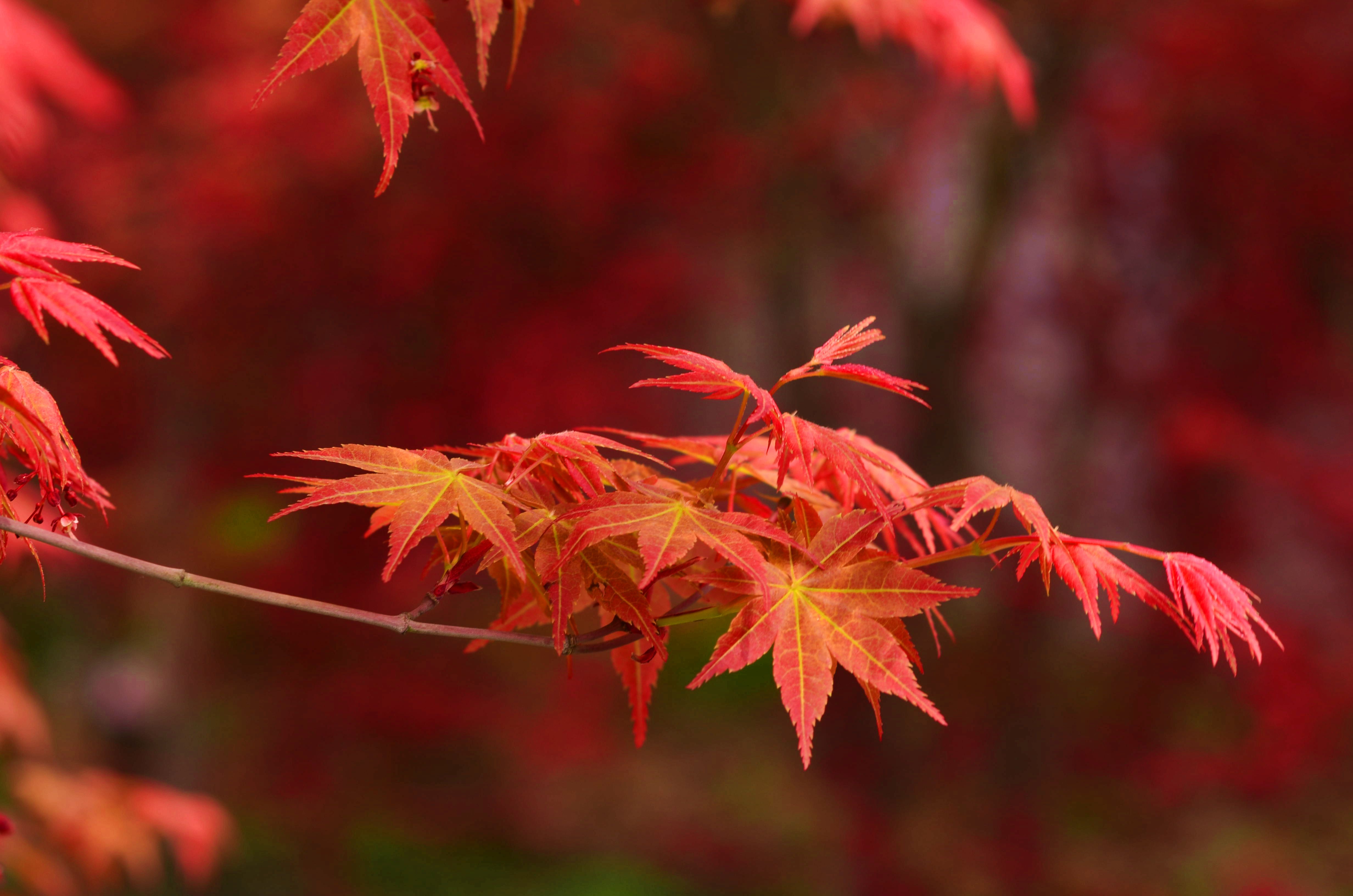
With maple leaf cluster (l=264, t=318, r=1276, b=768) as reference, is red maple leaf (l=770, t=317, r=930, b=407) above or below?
above

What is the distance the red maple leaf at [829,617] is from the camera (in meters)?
0.80

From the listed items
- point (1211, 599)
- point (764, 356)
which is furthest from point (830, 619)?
point (764, 356)

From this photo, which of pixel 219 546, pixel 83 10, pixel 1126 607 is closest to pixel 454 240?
pixel 83 10

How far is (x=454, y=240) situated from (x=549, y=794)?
3.19 meters

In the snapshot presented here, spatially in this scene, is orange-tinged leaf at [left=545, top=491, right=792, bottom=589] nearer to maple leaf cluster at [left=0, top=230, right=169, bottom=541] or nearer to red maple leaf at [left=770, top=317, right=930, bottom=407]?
red maple leaf at [left=770, top=317, right=930, bottom=407]

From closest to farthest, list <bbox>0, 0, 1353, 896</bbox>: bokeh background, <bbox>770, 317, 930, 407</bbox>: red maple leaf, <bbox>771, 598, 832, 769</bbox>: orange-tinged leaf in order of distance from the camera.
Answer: <bbox>771, 598, 832, 769</bbox>: orange-tinged leaf, <bbox>770, 317, 930, 407</bbox>: red maple leaf, <bbox>0, 0, 1353, 896</bbox>: bokeh background

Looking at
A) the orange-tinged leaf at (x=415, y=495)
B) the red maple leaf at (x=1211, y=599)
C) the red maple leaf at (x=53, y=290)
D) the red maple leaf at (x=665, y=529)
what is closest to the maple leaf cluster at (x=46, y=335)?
the red maple leaf at (x=53, y=290)

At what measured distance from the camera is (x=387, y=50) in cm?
91

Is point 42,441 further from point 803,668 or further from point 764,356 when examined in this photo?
point 764,356

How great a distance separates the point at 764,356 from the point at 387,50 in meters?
4.43

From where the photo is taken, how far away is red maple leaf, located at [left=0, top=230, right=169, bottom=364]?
849 millimetres

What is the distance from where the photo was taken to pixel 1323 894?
14.3 feet

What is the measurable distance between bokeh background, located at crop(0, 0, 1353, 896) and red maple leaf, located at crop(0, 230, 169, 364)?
2522 mm

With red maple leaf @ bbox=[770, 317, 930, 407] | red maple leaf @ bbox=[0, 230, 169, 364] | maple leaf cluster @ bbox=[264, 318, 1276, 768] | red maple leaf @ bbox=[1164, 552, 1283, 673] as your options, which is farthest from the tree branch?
red maple leaf @ bbox=[1164, 552, 1283, 673]
